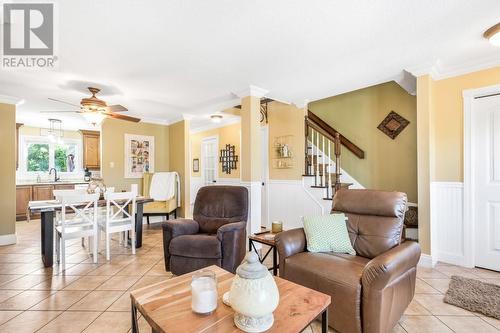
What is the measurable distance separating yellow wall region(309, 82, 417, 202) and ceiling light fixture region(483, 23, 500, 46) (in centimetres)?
140

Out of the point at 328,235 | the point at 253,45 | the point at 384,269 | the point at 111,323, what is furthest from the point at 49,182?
the point at 384,269

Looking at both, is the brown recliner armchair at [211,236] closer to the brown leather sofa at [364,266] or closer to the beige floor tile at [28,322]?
the brown leather sofa at [364,266]

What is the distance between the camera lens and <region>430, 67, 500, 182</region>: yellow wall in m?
2.87

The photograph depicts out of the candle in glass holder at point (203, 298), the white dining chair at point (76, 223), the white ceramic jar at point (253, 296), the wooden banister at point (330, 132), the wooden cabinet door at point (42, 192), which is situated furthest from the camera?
the wooden cabinet door at point (42, 192)

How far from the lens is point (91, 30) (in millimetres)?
2076

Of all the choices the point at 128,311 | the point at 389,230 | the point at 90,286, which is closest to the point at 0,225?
the point at 90,286

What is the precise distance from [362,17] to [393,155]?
2.52 meters

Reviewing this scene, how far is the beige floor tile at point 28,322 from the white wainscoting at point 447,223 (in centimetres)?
386

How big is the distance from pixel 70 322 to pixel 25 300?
2.29 feet

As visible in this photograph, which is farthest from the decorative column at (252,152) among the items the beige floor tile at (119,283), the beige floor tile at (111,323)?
the beige floor tile at (111,323)

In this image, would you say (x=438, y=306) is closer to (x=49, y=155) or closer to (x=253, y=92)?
(x=253, y=92)

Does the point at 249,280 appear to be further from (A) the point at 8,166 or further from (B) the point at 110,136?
(B) the point at 110,136

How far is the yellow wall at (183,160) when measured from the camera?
518 cm

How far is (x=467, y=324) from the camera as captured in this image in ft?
5.89
